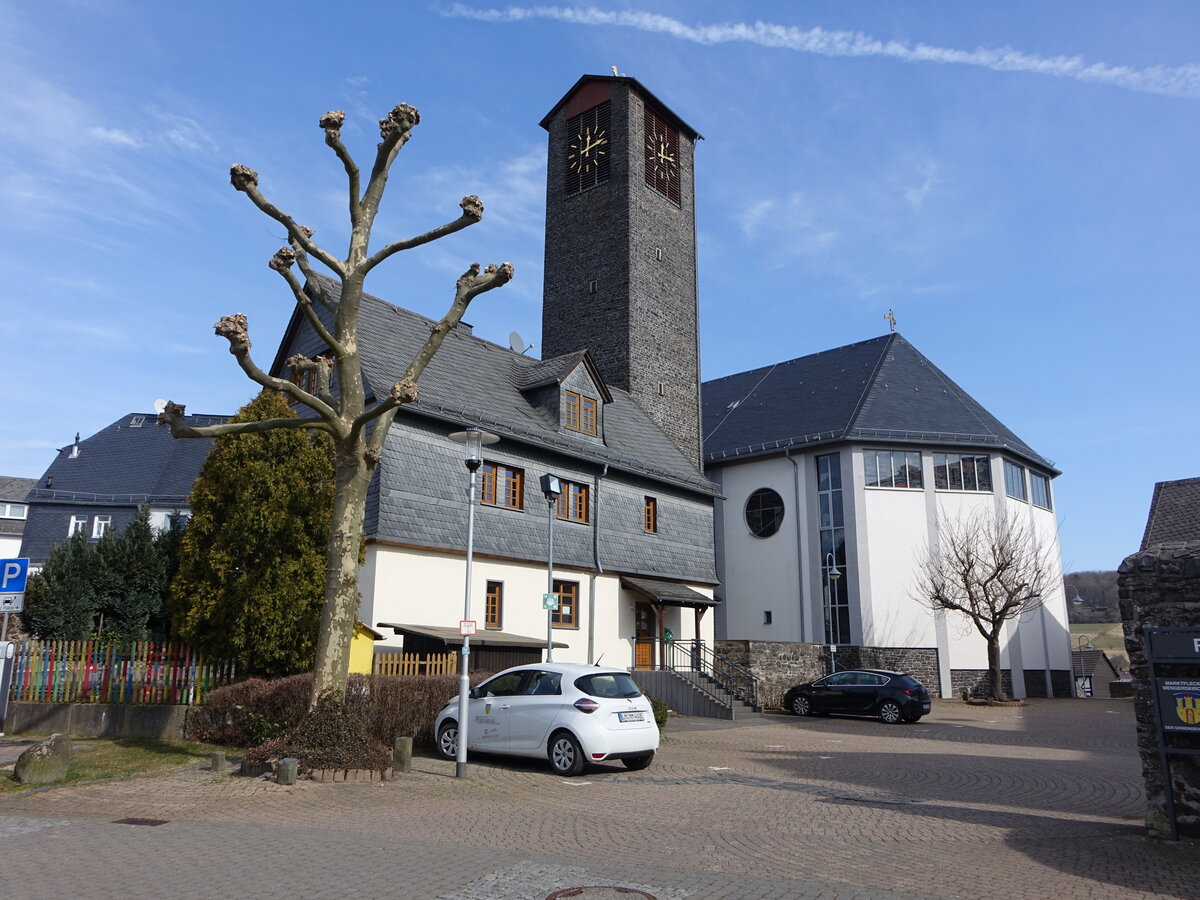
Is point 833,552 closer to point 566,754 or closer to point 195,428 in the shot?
point 566,754

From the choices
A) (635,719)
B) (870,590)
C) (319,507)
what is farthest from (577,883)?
(870,590)

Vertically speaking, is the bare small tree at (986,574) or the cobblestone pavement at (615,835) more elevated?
the bare small tree at (986,574)

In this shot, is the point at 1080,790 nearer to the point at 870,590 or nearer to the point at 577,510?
the point at 577,510

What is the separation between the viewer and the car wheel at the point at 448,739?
13656 millimetres

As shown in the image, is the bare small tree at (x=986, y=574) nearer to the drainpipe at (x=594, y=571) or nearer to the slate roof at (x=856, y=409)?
the slate roof at (x=856, y=409)

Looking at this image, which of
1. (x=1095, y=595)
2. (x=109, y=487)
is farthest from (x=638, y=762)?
(x=1095, y=595)

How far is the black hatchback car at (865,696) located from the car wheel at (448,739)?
14.2 meters

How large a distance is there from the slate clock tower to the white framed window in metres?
14.2

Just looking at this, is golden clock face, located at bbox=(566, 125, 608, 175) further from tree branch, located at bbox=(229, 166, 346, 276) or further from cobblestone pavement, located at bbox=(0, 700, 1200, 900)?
cobblestone pavement, located at bbox=(0, 700, 1200, 900)

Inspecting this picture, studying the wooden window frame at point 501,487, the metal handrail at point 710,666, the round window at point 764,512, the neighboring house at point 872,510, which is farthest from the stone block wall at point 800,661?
the wooden window frame at point 501,487

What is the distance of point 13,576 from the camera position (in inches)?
527

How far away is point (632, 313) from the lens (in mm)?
33281

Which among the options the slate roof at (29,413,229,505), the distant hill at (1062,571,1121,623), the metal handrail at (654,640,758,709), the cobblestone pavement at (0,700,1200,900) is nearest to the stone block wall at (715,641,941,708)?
the metal handrail at (654,640,758,709)

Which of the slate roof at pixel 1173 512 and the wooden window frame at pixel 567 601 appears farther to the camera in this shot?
the slate roof at pixel 1173 512
